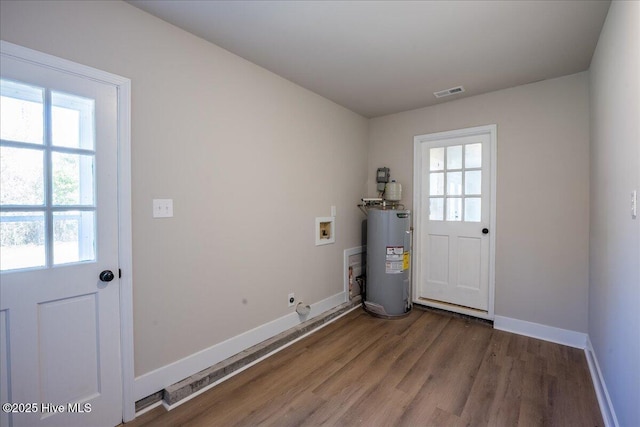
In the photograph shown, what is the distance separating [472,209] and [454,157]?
25.8 inches

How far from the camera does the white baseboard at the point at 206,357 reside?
5.99 ft

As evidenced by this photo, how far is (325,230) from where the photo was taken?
3344mm

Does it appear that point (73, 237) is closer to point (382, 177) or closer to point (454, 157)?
point (382, 177)

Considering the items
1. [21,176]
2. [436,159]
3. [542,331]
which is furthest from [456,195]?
[21,176]

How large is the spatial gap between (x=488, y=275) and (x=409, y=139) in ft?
6.10

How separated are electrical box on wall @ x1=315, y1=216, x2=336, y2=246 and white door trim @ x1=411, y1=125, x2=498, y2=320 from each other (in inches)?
43.6

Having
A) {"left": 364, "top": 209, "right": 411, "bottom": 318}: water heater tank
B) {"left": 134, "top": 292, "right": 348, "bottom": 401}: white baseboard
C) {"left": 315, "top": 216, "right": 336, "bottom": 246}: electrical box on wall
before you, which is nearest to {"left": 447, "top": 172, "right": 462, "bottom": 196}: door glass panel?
{"left": 364, "top": 209, "right": 411, "bottom": 318}: water heater tank

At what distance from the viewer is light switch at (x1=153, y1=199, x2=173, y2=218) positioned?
1861 millimetres

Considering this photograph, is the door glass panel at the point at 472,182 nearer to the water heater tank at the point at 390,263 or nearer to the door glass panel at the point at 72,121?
the water heater tank at the point at 390,263

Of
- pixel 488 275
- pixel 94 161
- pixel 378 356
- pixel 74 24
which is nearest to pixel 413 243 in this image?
pixel 488 275

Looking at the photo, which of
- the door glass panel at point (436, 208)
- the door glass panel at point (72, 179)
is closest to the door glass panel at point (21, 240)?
the door glass panel at point (72, 179)

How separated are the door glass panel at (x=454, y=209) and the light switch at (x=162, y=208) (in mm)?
2992

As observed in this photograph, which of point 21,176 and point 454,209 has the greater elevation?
point 21,176

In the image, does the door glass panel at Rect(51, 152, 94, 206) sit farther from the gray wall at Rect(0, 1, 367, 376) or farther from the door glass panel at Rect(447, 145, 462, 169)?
the door glass panel at Rect(447, 145, 462, 169)
